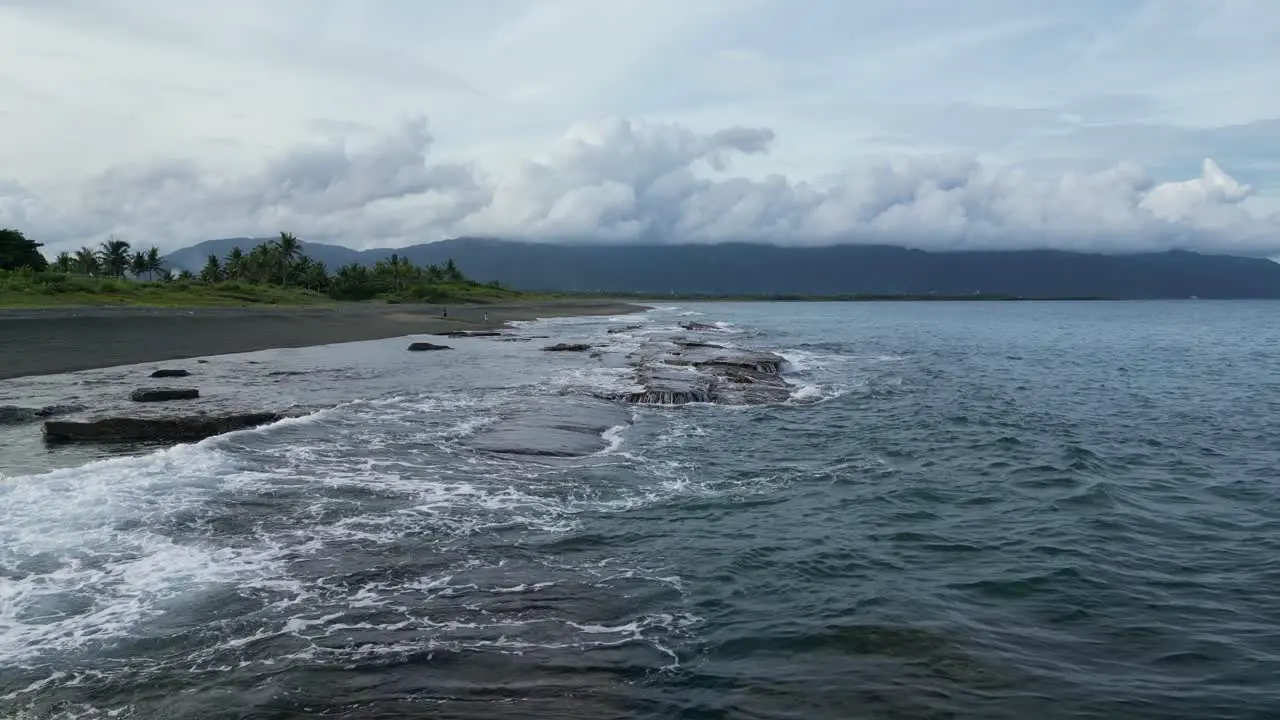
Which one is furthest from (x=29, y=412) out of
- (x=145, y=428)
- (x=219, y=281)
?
(x=219, y=281)

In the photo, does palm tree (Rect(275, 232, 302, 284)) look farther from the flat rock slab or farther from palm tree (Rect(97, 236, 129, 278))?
the flat rock slab

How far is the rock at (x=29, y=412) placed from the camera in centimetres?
2083

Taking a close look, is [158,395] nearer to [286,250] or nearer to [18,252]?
[18,252]

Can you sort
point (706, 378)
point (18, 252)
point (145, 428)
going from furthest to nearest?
1. point (18, 252)
2. point (706, 378)
3. point (145, 428)

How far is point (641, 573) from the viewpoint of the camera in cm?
1157

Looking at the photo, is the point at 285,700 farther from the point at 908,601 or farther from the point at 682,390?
the point at 682,390

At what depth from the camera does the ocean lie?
8125mm

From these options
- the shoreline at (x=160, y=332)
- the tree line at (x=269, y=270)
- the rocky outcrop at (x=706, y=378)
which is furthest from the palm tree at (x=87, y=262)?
the rocky outcrop at (x=706, y=378)

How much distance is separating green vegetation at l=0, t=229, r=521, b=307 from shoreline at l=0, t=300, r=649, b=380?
→ 6656mm

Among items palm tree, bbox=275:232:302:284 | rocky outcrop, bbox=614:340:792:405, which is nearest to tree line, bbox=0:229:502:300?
palm tree, bbox=275:232:302:284

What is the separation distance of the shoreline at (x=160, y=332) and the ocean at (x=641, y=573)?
11959 millimetres

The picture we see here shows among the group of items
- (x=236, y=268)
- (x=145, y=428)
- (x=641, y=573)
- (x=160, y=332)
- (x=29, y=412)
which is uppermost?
(x=236, y=268)

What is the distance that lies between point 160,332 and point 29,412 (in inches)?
1122

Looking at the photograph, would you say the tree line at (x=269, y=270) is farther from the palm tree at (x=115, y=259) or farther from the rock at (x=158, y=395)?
the rock at (x=158, y=395)
